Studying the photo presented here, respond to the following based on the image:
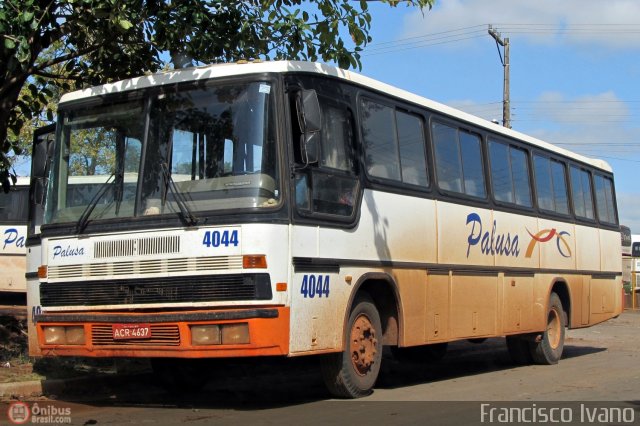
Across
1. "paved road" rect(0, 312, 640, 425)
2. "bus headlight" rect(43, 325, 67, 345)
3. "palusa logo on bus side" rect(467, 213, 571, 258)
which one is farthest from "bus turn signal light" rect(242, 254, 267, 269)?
"palusa logo on bus side" rect(467, 213, 571, 258)

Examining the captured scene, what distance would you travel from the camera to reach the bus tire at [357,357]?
8781 millimetres

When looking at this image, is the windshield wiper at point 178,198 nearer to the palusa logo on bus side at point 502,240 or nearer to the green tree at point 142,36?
the green tree at point 142,36

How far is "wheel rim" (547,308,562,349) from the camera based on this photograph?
1411 cm

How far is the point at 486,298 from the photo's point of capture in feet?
38.5

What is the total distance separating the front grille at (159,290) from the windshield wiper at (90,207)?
22.2 inches

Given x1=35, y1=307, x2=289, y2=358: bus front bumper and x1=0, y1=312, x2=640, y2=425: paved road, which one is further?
x1=0, y1=312, x2=640, y2=425: paved road

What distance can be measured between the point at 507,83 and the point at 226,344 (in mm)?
27300

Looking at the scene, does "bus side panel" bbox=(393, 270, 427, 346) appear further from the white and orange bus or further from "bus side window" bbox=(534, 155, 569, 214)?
"bus side window" bbox=(534, 155, 569, 214)

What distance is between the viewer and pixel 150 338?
26.4ft

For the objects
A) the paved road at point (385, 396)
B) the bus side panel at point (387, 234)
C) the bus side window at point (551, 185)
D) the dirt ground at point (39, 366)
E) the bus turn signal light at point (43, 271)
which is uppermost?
the bus side window at point (551, 185)

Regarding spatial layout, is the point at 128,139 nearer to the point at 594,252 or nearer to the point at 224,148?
the point at 224,148

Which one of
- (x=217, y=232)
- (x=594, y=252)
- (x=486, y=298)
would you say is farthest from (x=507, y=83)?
(x=217, y=232)

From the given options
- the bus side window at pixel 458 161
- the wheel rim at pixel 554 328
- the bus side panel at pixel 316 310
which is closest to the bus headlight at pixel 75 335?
the bus side panel at pixel 316 310

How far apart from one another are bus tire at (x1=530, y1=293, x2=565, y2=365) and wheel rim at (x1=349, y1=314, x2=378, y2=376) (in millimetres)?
5368
